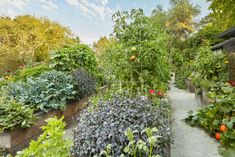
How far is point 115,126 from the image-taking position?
1.91 meters

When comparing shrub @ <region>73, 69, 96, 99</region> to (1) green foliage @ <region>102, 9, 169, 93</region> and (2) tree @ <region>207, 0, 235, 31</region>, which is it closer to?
(1) green foliage @ <region>102, 9, 169, 93</region>

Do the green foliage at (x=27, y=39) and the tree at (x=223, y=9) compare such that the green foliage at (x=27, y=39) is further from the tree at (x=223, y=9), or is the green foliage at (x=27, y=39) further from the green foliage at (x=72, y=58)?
the tree at (x=223, y=9)

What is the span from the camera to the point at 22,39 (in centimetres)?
1270

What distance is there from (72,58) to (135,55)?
7.98 feet

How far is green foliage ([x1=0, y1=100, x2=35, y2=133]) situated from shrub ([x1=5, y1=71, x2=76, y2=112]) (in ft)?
1.23

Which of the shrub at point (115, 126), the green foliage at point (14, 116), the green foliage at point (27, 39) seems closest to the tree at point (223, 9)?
the green foliage at point (27, 39)

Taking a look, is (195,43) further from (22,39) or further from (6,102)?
(6,102)

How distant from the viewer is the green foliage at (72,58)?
5363 mm

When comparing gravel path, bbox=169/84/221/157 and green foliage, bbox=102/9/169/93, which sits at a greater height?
green foliage, bbox=102/9/169/93

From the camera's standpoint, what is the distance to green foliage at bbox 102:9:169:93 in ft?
12.0

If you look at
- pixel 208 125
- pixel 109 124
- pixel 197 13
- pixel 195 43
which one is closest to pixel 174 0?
pixel 197 13

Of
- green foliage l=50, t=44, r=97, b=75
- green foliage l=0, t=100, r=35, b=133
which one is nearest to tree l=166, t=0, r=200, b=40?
green foliage l=50, t=44, r=97, b=75

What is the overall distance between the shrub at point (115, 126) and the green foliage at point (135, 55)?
1.40 meters

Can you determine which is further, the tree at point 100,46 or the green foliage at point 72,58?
the tree at point 100,46
